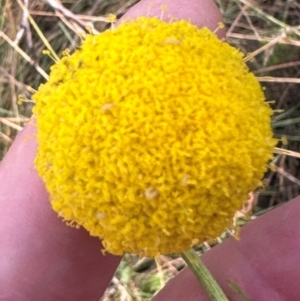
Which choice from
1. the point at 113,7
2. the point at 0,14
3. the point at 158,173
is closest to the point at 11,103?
the point at 0,14

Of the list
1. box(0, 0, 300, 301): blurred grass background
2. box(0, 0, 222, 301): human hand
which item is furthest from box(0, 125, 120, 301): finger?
box(0, 0, 300, 301): blurred grass background

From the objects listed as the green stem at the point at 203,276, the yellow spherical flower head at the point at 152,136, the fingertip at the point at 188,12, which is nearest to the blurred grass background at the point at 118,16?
the fingertip at the point at 188,12

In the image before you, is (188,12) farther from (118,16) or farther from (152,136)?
(152,136)

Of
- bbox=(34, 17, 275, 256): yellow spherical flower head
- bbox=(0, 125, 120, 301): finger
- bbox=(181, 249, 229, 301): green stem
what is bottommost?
bbox=(181, 249, 229, 301): green stem

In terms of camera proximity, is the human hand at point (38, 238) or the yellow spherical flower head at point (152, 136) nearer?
the yellow spherical flower head at point (152, 136)

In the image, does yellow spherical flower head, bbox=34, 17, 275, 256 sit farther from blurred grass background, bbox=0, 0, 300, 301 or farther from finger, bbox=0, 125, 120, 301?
blurred grass background, bbox=0, 0, 300, 301

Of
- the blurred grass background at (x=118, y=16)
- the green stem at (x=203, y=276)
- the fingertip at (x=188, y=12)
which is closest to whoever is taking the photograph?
the green stem at (x=203, y=276)

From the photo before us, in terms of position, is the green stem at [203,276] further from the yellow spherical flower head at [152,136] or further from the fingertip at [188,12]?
the fingertip at [188,12]

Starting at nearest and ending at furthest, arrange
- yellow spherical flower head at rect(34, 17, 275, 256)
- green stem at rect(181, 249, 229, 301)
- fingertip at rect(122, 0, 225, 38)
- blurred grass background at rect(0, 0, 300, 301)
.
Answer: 1. yellow spherical flower head at rect(34, 17, 275, 256)
2. green stem at rect(181, 249, 229, 301)
3. fingertip at rect(122, 0, 225, 38)
4. blurred grass background at rect(0, 0, 300, 301)
